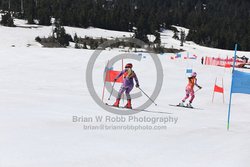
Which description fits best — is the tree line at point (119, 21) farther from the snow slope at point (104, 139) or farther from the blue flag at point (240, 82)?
the blue flag at point (240, 82)

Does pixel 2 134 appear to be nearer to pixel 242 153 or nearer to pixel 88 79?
pixel 242 153

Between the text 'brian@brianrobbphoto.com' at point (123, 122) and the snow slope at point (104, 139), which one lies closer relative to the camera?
the snow slope at point (104, 139)

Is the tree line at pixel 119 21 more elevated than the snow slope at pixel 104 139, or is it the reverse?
the tree line at pixel 119 21

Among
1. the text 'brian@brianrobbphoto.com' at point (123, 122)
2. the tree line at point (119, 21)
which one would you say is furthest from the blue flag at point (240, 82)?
the tree line at point (119, 21)

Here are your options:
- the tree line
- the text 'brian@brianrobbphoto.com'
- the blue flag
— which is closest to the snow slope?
the text 'brian@brianrobbphoto.com'

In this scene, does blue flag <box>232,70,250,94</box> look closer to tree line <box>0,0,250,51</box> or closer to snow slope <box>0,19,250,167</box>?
snow slope <box>0,19,250,167</box>

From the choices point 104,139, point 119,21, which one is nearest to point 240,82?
point 104,139

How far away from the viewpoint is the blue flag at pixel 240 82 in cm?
979

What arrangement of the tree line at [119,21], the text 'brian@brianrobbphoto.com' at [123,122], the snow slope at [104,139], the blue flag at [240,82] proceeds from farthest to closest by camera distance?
1. the tree line at [119,21]
2. the blue flag at [240,82]
3. the text 'brian@brianrobbphoto.com' at [123,122]
4. the snow slope at [104,139]

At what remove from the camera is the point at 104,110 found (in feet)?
37.5

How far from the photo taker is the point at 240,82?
9.88 meters

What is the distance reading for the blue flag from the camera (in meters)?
9.79

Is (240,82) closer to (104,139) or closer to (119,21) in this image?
(104,139)

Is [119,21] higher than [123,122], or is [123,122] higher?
[119,21]
